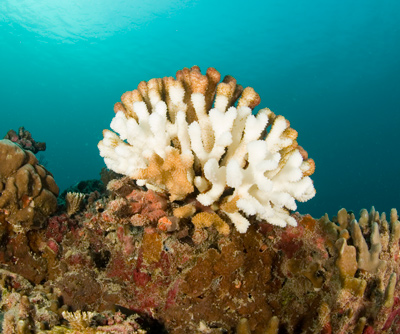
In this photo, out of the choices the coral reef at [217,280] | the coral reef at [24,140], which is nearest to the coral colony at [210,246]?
the coral reef at [217,280]

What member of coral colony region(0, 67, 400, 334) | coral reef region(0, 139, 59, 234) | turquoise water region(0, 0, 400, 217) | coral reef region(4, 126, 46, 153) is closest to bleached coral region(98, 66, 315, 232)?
coral colony region(0, 67, 400, 334)

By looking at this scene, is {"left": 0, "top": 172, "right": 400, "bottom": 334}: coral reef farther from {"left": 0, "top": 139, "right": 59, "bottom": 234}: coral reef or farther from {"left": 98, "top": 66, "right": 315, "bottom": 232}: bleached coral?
{"left": 0, "top": 139, "right": 59, "bottom": 234}: coral reef

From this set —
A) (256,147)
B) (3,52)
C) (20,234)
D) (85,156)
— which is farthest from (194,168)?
(85,156)

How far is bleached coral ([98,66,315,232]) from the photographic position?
215 centimetres

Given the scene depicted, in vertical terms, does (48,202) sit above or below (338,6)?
below

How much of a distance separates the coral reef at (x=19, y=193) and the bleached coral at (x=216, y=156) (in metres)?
1.36

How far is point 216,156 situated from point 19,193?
2.57 m

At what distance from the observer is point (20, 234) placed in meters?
3.34

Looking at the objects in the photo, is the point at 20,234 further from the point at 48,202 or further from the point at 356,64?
the point at 356,64

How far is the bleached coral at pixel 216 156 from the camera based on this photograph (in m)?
2.15

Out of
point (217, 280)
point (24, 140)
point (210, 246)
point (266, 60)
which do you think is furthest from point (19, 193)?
point (266, 60)

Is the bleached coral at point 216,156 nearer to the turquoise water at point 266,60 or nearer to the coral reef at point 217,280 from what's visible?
the coral reef at point 217,280

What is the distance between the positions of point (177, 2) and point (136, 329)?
6508cm

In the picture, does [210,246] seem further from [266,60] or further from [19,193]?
[266,60]
